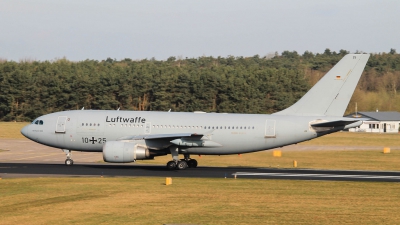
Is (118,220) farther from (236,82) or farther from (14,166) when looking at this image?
(236,82)

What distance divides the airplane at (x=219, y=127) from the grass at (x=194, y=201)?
6.47 meters

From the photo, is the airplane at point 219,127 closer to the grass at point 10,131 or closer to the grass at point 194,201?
the grass at point 194,201

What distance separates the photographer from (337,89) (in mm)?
42594

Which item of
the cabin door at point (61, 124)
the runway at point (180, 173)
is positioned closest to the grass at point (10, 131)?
the runway at point (180, 173)

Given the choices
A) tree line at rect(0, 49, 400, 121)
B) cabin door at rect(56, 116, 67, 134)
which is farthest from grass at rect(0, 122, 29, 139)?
cabin door at rect(56, 116, 67, 134)

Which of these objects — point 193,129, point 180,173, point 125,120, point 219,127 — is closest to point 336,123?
point 219,127

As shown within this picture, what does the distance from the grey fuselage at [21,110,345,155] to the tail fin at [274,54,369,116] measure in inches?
31.4

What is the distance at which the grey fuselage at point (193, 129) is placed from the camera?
42469mm

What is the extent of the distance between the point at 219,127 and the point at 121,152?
740 cm

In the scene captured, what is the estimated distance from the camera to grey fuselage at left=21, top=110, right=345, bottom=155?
42469 millimetres

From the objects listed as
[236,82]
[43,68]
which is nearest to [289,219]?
[236,82]

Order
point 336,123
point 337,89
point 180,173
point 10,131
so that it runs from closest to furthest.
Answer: point 180,173
point 336,123
point 337,89
point 10,131

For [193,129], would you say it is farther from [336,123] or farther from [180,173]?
[336,123]

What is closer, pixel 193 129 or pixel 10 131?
pixel 193 129
